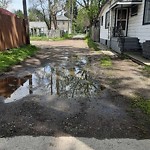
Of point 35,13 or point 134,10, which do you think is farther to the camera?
point 35,13

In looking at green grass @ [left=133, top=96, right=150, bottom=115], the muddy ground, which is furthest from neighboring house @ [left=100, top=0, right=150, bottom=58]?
green grass @ [left=133, top=96, right=150, bottom=115]

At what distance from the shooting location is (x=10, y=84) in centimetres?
597

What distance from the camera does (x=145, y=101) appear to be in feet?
14.8

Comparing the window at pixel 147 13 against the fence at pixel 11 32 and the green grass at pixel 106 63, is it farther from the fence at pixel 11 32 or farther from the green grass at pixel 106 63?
the fence at pixel 11 32

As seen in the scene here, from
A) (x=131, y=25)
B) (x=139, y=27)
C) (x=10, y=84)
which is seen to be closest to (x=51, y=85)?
(x=10, y=84)

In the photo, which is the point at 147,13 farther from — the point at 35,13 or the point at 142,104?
the point at 35,13

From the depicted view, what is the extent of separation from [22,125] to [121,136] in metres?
1.55

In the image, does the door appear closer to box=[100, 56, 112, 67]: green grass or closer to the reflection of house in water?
box=[100, 56, 112, 67]: green grass

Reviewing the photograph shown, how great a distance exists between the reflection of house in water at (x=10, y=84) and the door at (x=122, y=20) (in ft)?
33.1

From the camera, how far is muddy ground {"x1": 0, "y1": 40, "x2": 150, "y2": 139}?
3.25 m

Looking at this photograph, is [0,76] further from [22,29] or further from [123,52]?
[22,29]

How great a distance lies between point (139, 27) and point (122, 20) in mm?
3508

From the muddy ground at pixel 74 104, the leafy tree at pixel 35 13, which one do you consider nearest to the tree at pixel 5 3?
the leafy tree at pixel 35 13

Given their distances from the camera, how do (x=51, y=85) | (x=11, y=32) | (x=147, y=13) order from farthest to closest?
(x=11, y=32), (x=147, y=13), (x=51, y=85)
